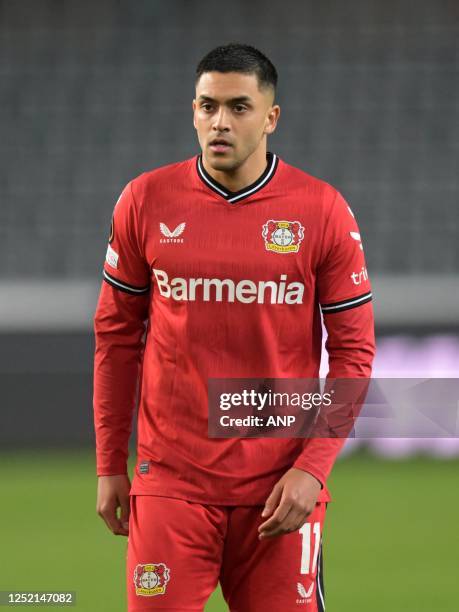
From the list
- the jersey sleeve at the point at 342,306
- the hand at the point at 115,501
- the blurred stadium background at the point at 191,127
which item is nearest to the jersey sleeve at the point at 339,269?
the jersey sleeve at the point at 342,306

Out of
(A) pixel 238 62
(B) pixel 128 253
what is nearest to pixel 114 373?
(B) pixel 128 253

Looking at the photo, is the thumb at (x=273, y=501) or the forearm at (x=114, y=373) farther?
the forearm at (x=114, y=373)

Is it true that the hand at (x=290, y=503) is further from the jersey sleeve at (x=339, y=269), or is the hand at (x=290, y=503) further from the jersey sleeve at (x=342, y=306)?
the jersey sleeve at (x=339, y=269)

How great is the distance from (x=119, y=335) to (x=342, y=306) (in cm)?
52

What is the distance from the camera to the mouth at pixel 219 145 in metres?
2.67

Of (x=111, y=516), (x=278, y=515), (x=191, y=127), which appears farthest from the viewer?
(x=191, y=127)

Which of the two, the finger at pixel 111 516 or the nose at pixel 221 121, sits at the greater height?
the nose at pixel 221 121

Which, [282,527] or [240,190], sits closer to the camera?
[282,527]

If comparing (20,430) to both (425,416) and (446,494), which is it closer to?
(446,494)

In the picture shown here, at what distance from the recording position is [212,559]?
8.83 feet

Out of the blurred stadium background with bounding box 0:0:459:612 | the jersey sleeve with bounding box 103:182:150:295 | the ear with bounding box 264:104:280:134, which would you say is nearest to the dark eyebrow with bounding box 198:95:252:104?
the ear with bounding box 264:104:280:134

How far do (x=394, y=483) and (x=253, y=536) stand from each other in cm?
457

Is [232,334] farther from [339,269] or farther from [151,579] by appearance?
[151,579]

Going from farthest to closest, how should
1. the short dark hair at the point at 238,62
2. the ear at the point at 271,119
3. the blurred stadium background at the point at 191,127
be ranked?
the blurred stadium background at the point at 191,127 < the ear at the point at 271,119 < the short dark hair at the point at 238,62
